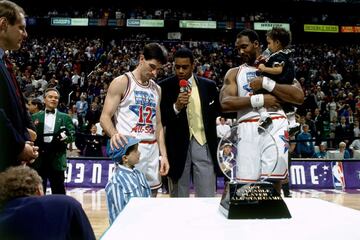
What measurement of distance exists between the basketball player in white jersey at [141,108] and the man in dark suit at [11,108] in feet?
2.42

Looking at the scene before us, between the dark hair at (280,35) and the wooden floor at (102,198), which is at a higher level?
the dark hair at (280,35)

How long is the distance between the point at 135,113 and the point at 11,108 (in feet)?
3.38

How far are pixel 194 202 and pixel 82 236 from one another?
1.58ft

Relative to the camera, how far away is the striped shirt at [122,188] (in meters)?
2.40

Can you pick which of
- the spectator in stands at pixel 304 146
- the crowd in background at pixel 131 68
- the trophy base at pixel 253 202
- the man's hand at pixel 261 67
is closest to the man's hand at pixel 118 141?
the man's hand at pixel 261 67

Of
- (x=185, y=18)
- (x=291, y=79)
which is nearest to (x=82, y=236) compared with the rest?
(x=291, y=79)

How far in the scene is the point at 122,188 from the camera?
8.00 ft

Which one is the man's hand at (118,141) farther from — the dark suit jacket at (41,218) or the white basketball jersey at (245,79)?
the dark suit jacket at (41,218)

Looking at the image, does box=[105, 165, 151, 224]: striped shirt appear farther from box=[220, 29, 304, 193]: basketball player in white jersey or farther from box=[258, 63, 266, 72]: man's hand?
box=[258, 63, 266, 72]: man's hand

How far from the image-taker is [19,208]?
5.30 ft

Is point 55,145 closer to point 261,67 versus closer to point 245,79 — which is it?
point 245,79

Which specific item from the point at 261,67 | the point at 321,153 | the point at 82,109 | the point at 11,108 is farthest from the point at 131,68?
the point at 11,108

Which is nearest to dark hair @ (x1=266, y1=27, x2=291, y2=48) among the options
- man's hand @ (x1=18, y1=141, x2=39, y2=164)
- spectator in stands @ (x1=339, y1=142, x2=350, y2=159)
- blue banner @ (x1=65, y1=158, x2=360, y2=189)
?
man's hand @ (x1=18, y1=141, x2=39, y2=164)

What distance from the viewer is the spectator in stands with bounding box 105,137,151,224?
2.41 metres
